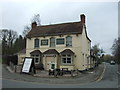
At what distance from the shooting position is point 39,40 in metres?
35.2

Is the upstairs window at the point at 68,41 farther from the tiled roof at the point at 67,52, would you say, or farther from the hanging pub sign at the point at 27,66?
the hanging pub sign at the point at 27,66

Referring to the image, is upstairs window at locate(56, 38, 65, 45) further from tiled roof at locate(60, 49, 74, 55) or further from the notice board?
the notice board

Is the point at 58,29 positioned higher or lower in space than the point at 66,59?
higher

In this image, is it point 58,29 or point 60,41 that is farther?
point 58,29

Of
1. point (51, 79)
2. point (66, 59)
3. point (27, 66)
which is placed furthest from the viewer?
point (66, 59)

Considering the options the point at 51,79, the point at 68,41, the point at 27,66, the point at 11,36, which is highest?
the point at 11,36

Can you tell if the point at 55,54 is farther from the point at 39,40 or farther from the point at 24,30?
the point at 24,30

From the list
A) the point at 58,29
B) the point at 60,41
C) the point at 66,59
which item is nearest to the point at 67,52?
the point at 66,59

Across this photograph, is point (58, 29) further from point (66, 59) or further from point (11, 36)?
point (11, 36)

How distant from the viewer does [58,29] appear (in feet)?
114

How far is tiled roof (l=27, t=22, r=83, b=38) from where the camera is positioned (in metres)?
32.6

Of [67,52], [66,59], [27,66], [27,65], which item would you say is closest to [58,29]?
[67,52]

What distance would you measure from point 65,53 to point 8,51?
36818mm

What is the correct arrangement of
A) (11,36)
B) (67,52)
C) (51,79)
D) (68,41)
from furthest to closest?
(11,36) → (68,41) → (67,52) → (51,79)
